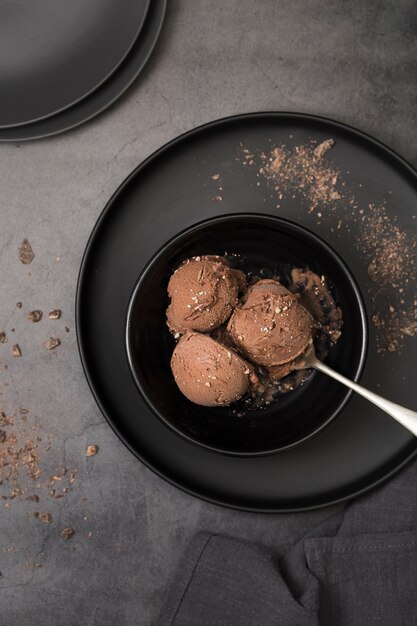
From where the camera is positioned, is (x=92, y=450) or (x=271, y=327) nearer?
(x=271, y=327)

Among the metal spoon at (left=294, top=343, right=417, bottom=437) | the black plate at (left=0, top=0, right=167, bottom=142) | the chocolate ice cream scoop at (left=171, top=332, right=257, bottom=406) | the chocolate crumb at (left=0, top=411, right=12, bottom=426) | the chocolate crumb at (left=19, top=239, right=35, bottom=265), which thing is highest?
the black plate at (left=0, top=0, right=167, bottom=142)

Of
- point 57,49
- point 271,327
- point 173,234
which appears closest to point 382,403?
point 271,327

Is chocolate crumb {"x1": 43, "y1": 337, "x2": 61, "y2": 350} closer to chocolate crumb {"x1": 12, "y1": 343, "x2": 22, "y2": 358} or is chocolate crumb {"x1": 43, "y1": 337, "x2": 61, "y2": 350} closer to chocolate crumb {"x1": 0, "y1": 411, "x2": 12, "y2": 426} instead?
chocolate crumb {"x1": 12, "y1": 343, "x2": 22, "y2": 358}

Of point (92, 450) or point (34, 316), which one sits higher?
point (34, 316)

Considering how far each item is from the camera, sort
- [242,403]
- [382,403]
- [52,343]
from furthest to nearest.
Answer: [52,343] → [242,403] → [382,403]

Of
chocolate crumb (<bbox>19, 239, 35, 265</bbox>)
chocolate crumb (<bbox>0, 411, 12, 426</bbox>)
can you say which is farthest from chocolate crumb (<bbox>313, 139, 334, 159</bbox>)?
chocolate crumb (<bbox>0, 411, 12, 426</bbox>)

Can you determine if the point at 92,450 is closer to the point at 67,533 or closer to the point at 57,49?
the point at 67,533

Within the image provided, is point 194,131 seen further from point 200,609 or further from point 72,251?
point 200,609

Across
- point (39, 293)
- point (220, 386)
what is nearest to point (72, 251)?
point (39, 293)

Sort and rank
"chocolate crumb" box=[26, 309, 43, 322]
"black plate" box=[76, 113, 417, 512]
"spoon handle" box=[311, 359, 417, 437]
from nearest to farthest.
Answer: "spoon handle" box=[311, 359, 417, 437] → "black plate" box=[76, 113, 417, 512] → "chocolate crumb" box=[26, 309, 43, 322]
